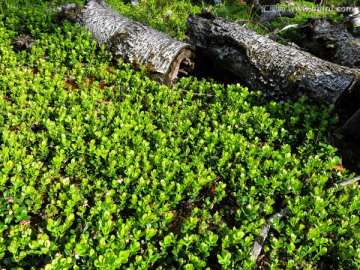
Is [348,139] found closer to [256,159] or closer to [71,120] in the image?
[256,159]

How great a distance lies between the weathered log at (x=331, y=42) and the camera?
25.4 feet

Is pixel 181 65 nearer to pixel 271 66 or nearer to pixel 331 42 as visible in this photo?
pixel 271 66

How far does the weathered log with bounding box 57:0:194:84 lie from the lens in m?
6.15

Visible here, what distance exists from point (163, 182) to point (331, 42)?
7748 mm

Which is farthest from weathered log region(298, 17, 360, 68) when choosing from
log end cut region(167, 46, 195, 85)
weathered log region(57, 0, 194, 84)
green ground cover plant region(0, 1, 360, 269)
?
weathered log region(57, 0, 194, 84)

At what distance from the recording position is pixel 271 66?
18.9 feet

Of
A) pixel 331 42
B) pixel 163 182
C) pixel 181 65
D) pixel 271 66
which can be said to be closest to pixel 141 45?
pixel 181 65

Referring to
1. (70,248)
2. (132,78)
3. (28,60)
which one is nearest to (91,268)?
(70,248)

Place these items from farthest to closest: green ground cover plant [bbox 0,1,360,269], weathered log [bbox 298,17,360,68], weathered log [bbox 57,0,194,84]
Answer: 1. weathered log [bbox 298,17,360,68]
2. weathered log [bbox 57,0,194,84]
3. green ground cover plant [bbox 0,1,360,269]

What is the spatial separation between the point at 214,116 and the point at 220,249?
2359 mm

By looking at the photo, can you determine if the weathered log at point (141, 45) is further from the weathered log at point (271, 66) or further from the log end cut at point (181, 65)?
the weathered log at point (271, 66)

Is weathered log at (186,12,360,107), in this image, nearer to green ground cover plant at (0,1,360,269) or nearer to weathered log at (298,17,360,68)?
green ground cover plant at (0,1,360,269)

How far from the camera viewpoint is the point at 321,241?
289 centimetres

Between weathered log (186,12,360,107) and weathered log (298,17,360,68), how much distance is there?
257cm
